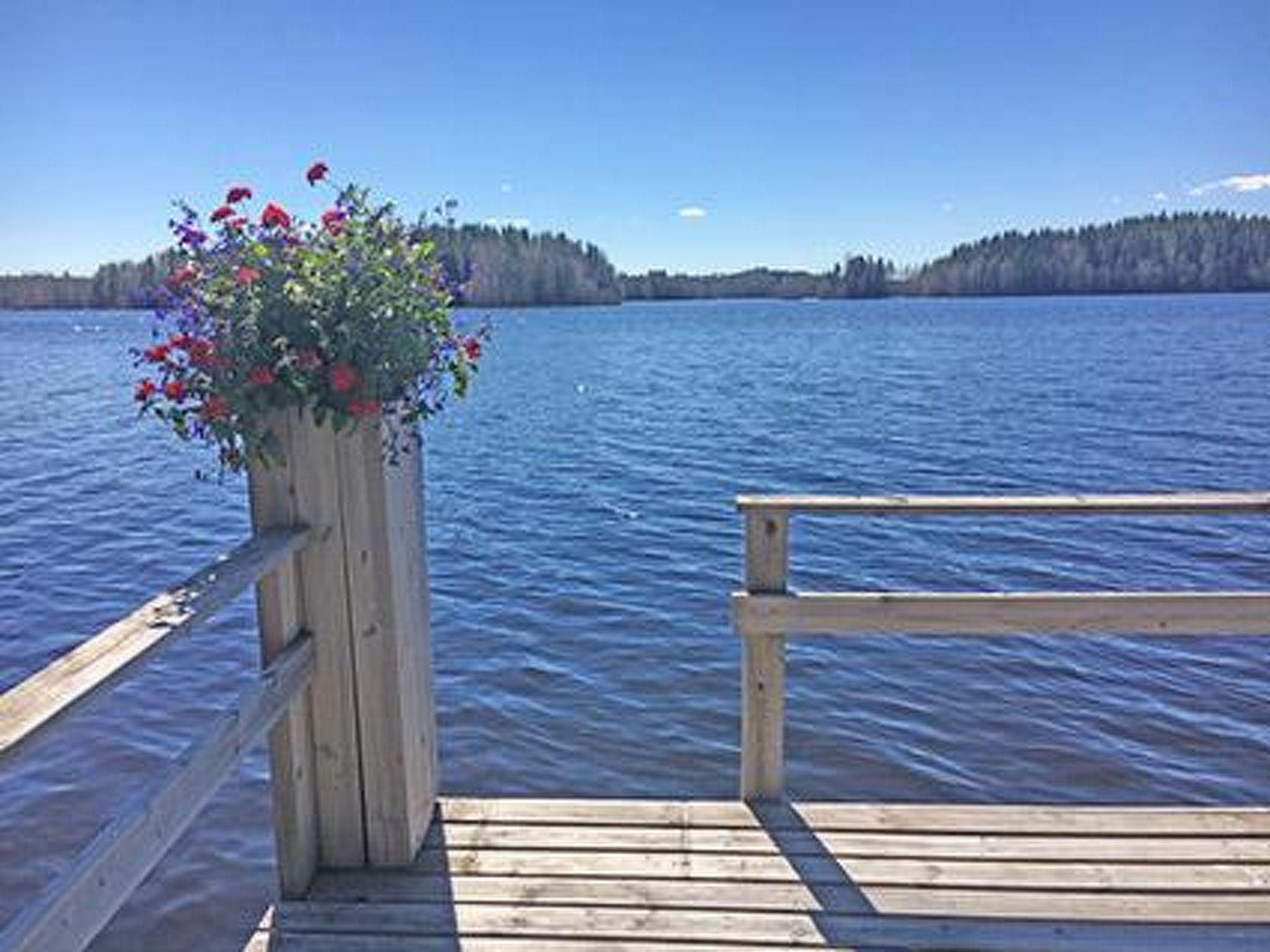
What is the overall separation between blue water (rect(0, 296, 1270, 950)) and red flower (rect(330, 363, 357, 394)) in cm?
96

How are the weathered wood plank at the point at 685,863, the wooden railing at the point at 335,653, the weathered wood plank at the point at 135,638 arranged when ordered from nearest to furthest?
the weathered wood plank at the point at 135,638
the wooden railing at the point at 335,653
the weathered wood plank at the point at 685,863

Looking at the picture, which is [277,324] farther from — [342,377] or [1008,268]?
[1008,268]

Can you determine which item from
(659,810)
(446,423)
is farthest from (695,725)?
(446,423)

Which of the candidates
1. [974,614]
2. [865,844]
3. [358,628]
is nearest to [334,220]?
[358,628]

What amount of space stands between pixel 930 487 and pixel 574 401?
1372cm

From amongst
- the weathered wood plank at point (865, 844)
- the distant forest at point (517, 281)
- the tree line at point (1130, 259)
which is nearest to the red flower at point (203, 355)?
the weathered wood plank at point (865, 844)

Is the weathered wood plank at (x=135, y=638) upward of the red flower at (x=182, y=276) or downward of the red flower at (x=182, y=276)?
downward

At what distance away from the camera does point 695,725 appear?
19.5ft

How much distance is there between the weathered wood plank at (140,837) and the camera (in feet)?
5.12

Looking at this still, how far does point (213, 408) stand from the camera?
2.38 meters

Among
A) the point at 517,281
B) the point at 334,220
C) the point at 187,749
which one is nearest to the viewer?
the point at 187,749

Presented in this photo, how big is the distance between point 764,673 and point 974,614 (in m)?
0.67

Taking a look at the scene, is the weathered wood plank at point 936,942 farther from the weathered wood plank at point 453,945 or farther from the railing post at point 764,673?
the railing post at point 764,673

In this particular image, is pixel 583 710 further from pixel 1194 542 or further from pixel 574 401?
pixel 574 401
